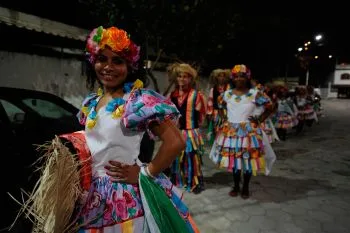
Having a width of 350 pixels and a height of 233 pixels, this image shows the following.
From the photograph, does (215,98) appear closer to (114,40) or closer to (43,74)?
(43,74)

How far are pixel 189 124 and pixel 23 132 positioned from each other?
2.44 metres

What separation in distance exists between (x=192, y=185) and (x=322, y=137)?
7528 millimetres

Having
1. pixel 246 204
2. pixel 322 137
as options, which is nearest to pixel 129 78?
pixel 246 204

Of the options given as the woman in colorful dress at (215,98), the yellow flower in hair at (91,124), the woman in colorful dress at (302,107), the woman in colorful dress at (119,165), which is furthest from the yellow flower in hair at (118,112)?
the woman in colorful dress at (302,107)

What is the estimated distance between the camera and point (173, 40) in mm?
10062

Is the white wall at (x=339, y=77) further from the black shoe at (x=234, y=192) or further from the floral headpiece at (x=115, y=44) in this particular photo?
the floral headpiece at (x=115, y=44)

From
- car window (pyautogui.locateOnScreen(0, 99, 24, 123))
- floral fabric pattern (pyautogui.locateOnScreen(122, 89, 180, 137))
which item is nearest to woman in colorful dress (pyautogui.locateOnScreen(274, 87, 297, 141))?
car window (pyautogui.locateOnScreen(0, 99, 24, 123))

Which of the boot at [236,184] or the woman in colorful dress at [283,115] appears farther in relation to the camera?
the woman in colorful dress at [283,115]

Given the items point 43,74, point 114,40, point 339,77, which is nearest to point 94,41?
point 114,40

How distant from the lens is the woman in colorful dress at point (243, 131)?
4.83 metres

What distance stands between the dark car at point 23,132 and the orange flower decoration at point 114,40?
0.74 metres

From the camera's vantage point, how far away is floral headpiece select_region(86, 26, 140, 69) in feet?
6.15

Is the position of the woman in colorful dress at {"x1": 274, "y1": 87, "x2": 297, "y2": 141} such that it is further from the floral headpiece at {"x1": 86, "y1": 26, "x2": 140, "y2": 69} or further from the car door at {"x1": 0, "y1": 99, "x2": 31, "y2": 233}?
the floral headpiece at {"x1": 86, "y1": 26, "x2": 140, "y2": 69}

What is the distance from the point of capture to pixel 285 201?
491 cm
